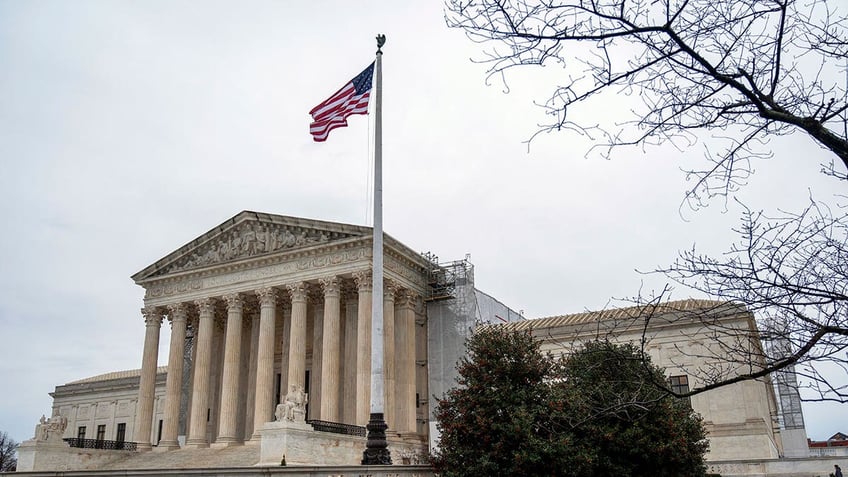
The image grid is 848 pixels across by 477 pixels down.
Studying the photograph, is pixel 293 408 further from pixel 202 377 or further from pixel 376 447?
pixel 202 377

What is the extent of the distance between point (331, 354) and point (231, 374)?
6742 millimetres

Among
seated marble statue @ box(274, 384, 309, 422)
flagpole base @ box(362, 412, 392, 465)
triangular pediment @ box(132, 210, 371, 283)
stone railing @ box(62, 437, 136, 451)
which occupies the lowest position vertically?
flagpole base @ box(362, 412, 392, 465)

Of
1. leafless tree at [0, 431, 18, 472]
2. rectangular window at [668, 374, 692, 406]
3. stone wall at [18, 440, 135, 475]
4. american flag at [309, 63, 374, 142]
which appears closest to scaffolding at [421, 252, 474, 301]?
rectangular window at [668, 374, 692, 406]

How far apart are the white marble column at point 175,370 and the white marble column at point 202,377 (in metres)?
1.13

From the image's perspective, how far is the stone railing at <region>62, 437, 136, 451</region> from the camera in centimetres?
3772

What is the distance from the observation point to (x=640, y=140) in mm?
6707

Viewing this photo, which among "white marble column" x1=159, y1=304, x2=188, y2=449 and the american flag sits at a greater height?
the american flag

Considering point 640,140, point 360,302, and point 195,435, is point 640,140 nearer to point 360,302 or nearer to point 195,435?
point 360,302

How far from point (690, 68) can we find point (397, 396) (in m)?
31.3

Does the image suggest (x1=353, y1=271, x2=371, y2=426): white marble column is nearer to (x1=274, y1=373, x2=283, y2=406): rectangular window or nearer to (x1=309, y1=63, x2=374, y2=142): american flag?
(x1=274, y1=373, x2=283, y2=406): rectangular window

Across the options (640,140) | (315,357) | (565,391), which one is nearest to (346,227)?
(315,357)

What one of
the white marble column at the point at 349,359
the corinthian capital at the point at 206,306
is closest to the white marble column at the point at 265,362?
the corinthian capital at the point at 206,306

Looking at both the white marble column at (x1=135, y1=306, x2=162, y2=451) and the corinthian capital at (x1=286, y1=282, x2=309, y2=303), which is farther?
the white marble column at (x1=135, y1=306, x2=162, y2=451)

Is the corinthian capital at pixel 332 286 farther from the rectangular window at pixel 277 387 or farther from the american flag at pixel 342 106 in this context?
the american flag at pixel 342 106
